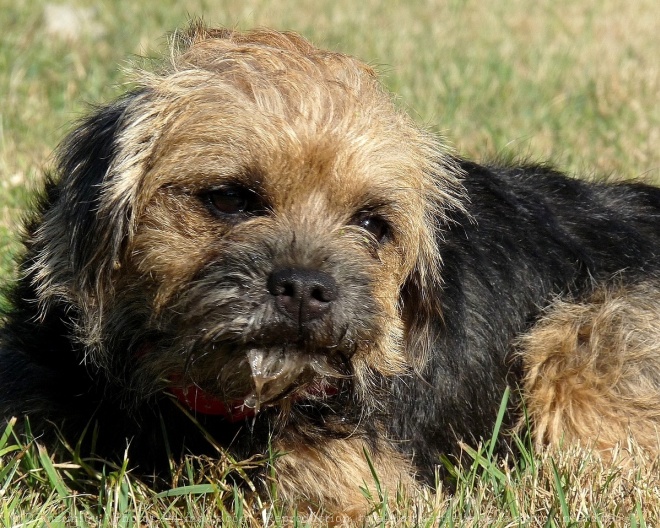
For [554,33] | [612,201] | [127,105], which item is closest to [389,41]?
[554,33]

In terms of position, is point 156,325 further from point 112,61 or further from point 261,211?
point 112,61

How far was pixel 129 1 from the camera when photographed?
8773 millimetres

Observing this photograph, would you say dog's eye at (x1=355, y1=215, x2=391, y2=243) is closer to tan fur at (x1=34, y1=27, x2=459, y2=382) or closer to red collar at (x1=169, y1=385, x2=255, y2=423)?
tan fur at (x1=34, y1=27, x2=459, y2=382)

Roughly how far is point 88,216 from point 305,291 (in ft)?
2.46

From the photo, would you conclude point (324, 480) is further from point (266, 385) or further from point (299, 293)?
point (299, 293)

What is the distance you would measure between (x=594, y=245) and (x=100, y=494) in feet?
7.14

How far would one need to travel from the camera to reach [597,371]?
159 inches

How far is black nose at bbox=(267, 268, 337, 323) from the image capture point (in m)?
2.88

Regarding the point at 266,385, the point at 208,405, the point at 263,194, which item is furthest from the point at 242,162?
the point at 208,405

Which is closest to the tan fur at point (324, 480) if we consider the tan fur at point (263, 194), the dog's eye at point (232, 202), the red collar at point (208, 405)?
the tan fur at point (263, 194)

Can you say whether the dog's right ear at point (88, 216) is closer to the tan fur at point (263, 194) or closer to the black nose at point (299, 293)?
the tan fur at point (263, 194)

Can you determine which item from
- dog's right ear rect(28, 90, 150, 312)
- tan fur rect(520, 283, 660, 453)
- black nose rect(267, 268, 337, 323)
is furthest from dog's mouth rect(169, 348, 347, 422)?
tan fur rect(520, 283, 660, 453)

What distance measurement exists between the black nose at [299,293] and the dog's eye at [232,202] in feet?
1.04

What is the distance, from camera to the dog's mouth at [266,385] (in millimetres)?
2990
